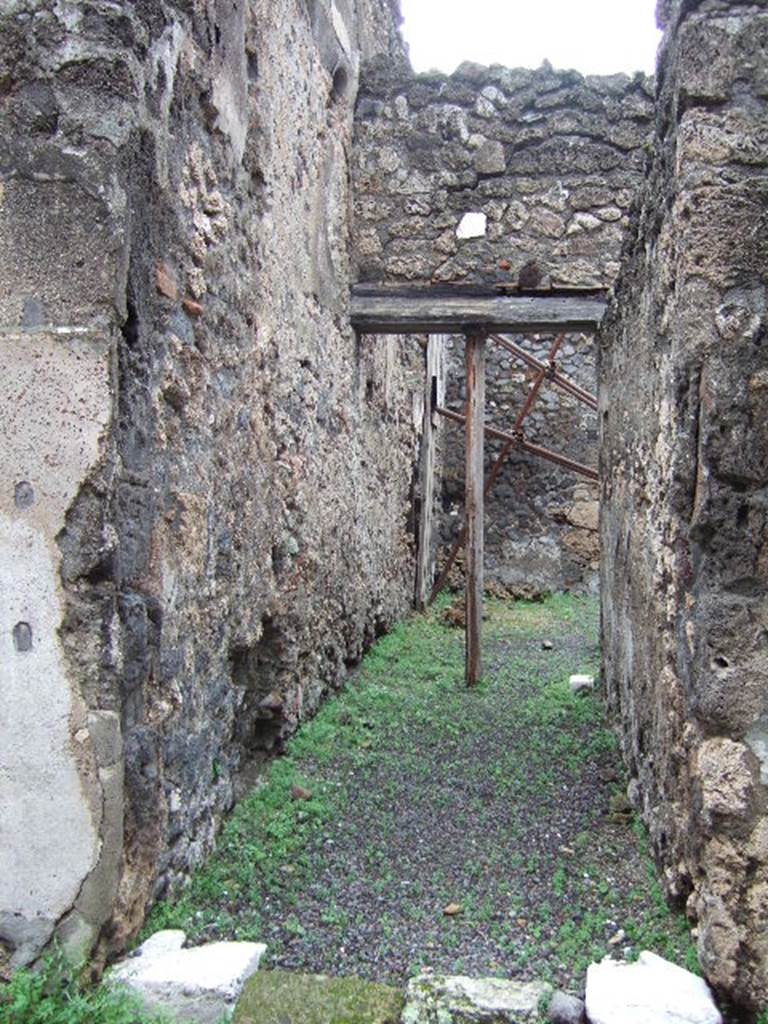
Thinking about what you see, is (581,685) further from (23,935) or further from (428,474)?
(428,474)

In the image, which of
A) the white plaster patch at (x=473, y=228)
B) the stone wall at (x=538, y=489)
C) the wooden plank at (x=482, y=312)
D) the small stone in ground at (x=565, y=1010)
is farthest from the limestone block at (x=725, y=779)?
the stone wall at (x=538, y=489)

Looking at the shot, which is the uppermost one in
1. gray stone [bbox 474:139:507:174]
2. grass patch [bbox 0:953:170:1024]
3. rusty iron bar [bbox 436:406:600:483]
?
gray stone [bbox 474:139:507:174]

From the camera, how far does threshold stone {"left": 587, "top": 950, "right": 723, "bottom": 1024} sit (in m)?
2.11

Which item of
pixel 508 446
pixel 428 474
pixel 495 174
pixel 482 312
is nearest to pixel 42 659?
pixel 482 312

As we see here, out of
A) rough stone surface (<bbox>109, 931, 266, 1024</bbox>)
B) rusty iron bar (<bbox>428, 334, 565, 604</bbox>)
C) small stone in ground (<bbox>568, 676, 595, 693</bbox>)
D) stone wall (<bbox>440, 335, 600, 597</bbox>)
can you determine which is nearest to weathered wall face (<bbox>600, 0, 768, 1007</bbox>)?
rough stone surface (<bbox>109, 931, 266, 1024</bbox>)

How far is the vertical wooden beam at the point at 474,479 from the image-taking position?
6078 mm

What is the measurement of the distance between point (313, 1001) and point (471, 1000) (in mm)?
386

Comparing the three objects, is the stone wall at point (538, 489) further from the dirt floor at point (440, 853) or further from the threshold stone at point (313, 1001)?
the threshold stone at point (313, 1001)

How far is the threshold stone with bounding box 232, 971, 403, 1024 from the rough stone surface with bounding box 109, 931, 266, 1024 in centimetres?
4

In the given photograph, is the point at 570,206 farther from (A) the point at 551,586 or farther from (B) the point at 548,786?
(A) the point at 551,586

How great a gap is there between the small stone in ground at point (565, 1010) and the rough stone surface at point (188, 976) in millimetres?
758

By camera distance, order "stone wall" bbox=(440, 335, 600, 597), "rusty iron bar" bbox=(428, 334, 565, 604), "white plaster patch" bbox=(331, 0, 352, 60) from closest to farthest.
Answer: "white plaster patch" bbox=(331, 0, 352, 60) < "rusty iron bar" bbox=(428, 334, 565, 604) < "stone wall" bbox=(440, 335, 600, 597)

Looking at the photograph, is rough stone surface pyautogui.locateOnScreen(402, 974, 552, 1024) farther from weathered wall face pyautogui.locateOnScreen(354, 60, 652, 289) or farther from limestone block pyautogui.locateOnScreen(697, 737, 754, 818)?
weathered wall face pyautogui.locateOnScreen(354, 60, 652, 289)

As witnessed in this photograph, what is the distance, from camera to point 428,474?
8992 mm
